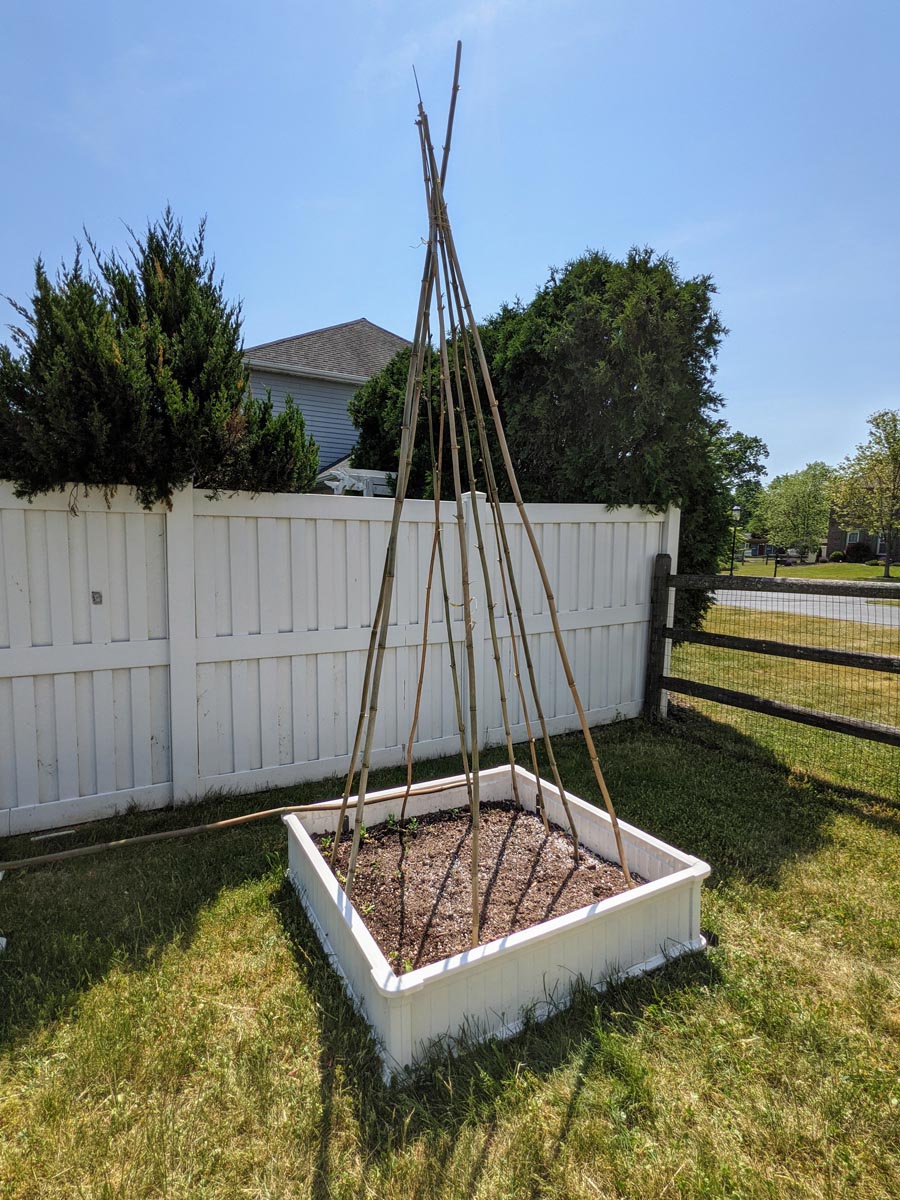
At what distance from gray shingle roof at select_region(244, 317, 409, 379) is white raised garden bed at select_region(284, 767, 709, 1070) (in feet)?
30.1

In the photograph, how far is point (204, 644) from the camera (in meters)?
2.74

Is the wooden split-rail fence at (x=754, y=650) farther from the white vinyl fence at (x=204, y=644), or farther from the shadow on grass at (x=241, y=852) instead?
the white vinyl fence at (x=204, y=644)

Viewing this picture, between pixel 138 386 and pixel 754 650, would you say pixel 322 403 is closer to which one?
pixel 138 386

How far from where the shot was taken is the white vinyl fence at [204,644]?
2.45m

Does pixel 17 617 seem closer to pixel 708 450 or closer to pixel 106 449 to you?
pixel 106 449

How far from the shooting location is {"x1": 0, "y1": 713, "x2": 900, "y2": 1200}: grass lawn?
1135mm

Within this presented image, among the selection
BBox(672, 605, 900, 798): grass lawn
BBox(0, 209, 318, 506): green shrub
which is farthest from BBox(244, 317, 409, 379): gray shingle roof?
BBox(0, 209, 318, 506): green shrub

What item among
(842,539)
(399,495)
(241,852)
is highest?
(399,495)

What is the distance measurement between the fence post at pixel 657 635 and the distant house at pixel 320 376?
6.62m

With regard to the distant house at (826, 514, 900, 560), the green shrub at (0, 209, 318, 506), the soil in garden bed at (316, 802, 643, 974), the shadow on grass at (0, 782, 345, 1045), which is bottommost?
the shadow on grass at (0, 782, 345, 1045)

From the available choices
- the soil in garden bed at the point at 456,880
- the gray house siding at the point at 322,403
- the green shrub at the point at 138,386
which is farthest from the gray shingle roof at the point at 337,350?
the soil in garden bed at the point at 456,880

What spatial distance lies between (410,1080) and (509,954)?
352mm

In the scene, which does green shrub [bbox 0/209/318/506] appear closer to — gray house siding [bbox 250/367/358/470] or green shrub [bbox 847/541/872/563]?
gray house siding [bbox 250/367/358/470]

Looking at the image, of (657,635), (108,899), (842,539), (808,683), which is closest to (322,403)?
(657,635)
